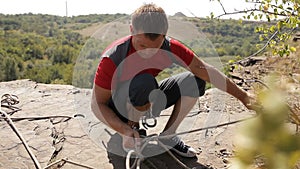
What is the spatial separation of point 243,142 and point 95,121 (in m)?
2.32

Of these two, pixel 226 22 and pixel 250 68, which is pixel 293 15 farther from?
pixel 250 68

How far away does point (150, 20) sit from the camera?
172 cm

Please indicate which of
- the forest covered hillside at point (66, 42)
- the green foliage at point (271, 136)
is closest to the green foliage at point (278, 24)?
the forest covered hillside at point (66, 42)

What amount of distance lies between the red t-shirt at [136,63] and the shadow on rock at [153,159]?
1.39 feet

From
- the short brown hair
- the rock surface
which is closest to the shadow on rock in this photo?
the rock surface

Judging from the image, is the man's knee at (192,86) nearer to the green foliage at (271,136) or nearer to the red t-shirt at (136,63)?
the red t-shirt at (136,63)

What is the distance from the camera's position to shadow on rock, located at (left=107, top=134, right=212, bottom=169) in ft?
6.40

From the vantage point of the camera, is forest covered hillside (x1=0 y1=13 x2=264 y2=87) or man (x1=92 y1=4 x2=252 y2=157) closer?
man (x1=92 y1=4 x2=252 y2=157)

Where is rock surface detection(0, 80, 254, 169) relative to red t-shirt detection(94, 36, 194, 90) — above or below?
below

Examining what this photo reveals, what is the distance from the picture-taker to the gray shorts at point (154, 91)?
1.82m

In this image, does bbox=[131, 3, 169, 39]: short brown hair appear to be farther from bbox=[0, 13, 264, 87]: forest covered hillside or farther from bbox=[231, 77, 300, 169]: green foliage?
bbox=[231, 77, 300, 169]: green foliage

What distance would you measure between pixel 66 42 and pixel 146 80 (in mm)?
43869

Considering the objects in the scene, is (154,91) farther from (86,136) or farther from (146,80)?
(86,136)

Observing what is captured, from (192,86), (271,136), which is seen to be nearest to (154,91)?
(192,86)
